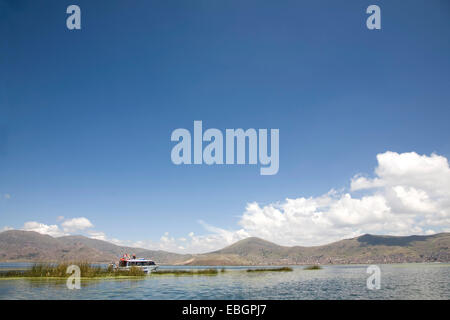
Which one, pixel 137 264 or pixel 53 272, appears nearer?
pixel 53 272

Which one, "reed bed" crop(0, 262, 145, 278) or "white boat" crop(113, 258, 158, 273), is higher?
"reed bed" crop(0, 262, 145, 278)

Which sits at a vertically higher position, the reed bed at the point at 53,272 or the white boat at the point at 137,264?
the reed bed at the point at 53,272

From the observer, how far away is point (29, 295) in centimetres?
3797

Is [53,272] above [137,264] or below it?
above

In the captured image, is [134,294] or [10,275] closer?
[134,294]

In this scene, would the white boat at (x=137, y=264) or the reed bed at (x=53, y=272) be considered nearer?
the reed bed at (x=53, y=272)

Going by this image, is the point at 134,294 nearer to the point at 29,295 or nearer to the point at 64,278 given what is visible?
the point at 29,295

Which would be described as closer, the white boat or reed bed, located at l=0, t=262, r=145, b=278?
reed bed, located at l=0, t=262, r=145, b=278
